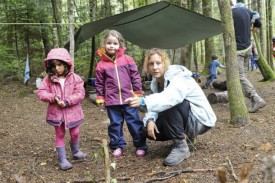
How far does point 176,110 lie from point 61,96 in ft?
3.45

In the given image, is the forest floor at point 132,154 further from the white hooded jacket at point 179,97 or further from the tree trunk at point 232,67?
the white hooded jacket at point 179,97

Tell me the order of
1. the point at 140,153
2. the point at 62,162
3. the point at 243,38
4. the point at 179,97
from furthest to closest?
the point at 243,38 → the point at 140,153 → the point at 62,162 → the point at 179,97

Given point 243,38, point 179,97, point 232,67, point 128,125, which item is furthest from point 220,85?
point 179,97

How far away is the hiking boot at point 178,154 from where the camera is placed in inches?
100

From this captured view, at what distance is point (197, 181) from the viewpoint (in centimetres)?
214

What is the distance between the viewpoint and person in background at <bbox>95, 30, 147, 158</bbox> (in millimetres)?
3059

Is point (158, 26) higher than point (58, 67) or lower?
higher

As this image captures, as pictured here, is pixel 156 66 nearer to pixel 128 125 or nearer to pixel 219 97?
pixel 128 125

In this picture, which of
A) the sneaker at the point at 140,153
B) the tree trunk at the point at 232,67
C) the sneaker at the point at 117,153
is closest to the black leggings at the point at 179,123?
the sneaker at the point at 140,153

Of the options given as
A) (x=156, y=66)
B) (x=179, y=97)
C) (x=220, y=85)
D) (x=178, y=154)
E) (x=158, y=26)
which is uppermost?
(x=158, y=26)

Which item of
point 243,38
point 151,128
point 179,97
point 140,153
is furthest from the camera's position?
point 243,38

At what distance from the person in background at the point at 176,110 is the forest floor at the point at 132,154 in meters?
0.18

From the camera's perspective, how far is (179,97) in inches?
99.4

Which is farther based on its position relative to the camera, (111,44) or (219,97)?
(219,97)
